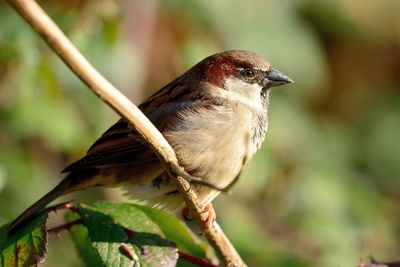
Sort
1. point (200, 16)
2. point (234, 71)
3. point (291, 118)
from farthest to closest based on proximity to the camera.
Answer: point (291, 118) → point (200, 16) → point (234, 71)

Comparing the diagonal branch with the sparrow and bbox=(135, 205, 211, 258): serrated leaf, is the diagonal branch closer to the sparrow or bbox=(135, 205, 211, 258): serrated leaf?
bbox=(135, 205, 211, 258): serrated leaf

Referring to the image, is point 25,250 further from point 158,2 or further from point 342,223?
point 158,2

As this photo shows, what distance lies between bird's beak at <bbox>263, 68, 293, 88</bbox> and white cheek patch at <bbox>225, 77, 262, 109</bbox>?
32 mm

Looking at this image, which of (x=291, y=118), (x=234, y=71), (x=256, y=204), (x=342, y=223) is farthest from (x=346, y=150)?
(x=234, y=71)

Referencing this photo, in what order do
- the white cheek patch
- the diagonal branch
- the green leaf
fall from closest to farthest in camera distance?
1. the diagonal branch
2. the green leaf
3. the white cheek patch

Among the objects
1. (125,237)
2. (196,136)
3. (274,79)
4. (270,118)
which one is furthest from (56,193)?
(270,118)

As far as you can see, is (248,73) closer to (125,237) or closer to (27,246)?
(125,237)

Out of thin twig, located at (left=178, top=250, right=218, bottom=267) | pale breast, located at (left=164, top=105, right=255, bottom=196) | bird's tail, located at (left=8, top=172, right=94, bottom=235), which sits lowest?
thin twig, located at (left=178, top=250, right=218, bottom=267)

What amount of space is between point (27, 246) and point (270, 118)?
9.20ft

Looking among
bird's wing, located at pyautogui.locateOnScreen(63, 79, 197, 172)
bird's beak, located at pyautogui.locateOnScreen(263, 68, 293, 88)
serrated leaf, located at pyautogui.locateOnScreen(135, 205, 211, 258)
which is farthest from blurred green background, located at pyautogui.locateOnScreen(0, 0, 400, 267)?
serrated leaf, located at pyautogui.locateOnScreen(135, 205, 211, 258)

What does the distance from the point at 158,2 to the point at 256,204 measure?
1.16 m

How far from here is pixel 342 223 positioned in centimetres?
377

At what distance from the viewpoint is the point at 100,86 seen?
4.59 feet

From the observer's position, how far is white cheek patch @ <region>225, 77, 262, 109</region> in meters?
2.73
